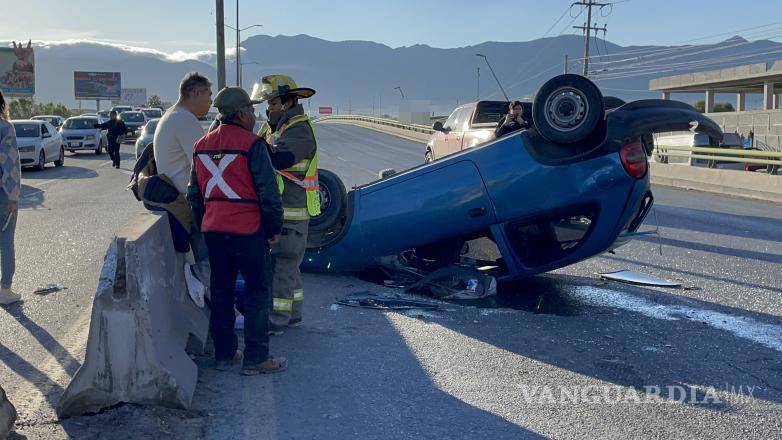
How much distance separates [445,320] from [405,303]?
578 mm

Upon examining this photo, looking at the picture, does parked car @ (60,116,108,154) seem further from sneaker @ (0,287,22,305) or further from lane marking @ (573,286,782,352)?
lane marking @ (573,286,782,352)

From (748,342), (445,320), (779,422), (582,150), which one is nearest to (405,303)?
(445,320)

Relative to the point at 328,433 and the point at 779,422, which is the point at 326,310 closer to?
the point at 328,433

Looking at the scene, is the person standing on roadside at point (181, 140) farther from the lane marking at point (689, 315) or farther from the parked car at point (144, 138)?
the parked car at point (144, 138)

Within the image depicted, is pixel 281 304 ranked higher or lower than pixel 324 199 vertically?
lower

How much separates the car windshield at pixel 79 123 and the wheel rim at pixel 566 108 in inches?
1141

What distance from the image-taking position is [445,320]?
21.1 ft

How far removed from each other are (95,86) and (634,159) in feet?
335

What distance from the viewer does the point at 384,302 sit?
6.91m

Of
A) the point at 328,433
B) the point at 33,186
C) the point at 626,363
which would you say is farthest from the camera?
the point at 33,186

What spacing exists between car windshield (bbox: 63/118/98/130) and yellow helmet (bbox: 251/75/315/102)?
2834 cm

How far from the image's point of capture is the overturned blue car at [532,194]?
6461 millimetres

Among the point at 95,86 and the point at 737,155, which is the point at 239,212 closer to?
the point at 737,155

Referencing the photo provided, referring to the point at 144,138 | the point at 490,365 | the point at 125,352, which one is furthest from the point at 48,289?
the point at 144,138
